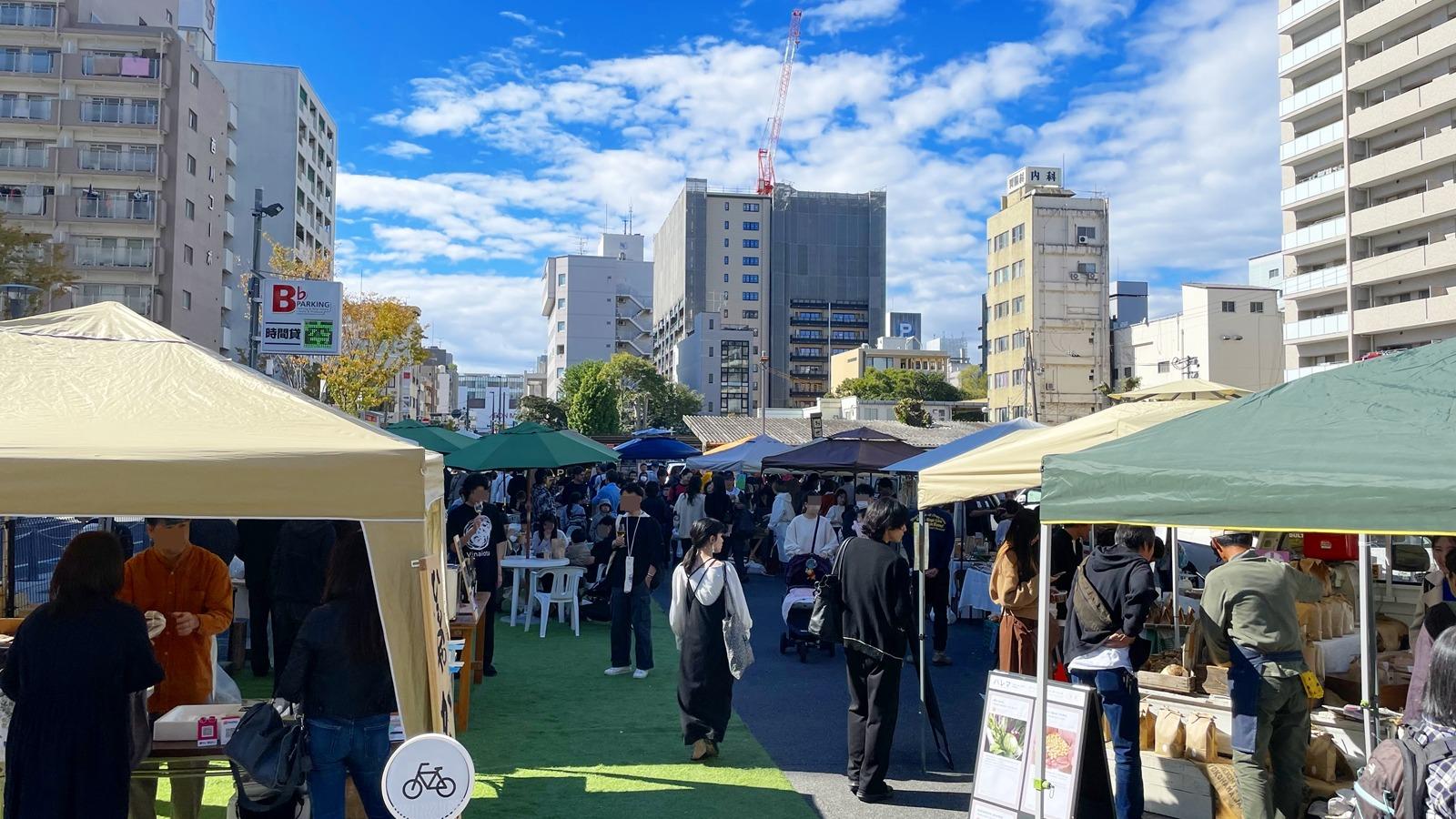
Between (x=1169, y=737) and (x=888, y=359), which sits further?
(x=888, y=359)

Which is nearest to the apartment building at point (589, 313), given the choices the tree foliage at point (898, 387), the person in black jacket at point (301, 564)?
the tree foliage at point (898, 387)

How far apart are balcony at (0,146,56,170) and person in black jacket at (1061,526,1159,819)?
44.3 m

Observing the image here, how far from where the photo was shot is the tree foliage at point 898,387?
83.8 m

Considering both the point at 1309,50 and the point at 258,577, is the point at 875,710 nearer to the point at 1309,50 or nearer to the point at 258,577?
the point at 258,577

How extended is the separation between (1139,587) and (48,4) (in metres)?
46.4

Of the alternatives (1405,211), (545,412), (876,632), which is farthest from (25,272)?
(545,412)

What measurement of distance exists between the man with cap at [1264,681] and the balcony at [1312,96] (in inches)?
1649

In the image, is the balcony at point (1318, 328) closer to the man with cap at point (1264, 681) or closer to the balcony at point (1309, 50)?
the balcony at point (1309, 50)

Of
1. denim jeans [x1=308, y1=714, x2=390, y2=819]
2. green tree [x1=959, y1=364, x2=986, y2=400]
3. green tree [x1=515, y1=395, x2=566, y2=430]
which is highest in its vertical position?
green tree [x1=959, y1=364, x2=986, y2=400]

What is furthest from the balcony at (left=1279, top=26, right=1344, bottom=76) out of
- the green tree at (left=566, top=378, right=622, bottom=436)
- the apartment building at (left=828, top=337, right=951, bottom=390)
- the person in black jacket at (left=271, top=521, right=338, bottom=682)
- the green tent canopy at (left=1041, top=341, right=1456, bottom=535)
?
the apartment building at (left=828, top=337, right=951, bottom=390)

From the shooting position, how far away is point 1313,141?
Result: 40.4 m

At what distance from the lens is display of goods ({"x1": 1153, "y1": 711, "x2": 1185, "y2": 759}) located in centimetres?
551

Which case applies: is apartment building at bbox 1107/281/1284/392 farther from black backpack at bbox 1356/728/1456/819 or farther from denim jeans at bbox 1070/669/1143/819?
black backpack at bbox 1356/728/1456/819

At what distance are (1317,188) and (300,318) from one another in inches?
1520
